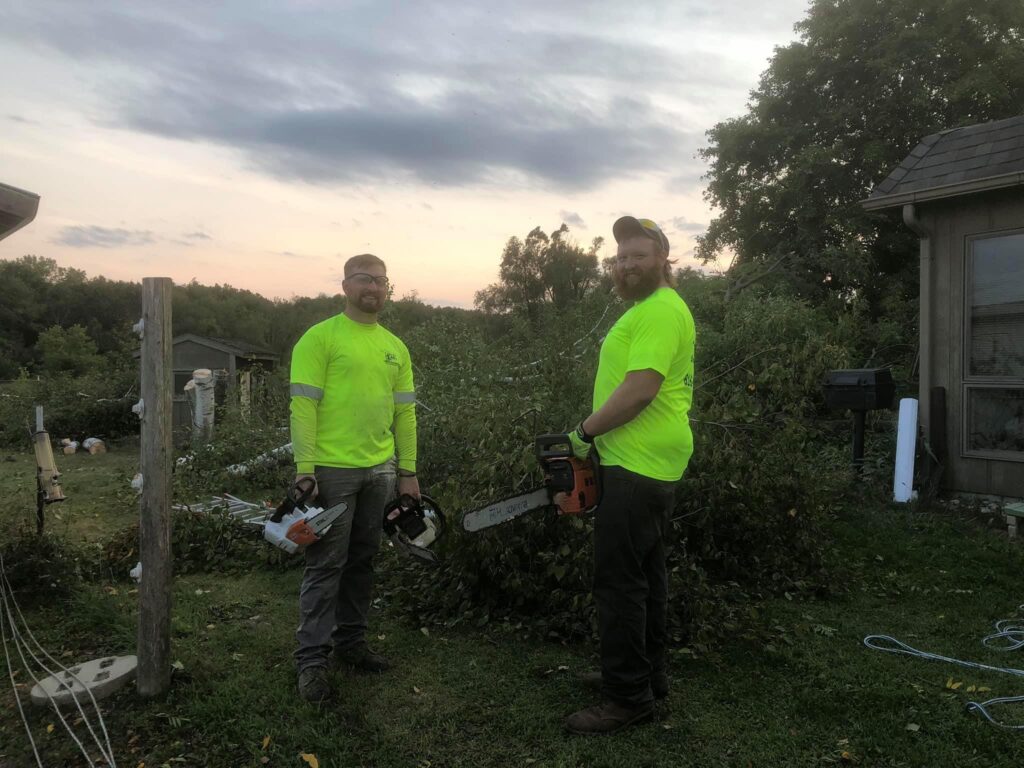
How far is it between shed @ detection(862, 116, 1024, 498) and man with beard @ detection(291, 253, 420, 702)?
582 cm

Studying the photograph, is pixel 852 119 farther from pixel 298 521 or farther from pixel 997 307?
pixel 298 521

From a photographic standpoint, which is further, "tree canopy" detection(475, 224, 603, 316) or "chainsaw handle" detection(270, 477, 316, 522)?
"tree canopy" detection(475, 224, 603, 316)

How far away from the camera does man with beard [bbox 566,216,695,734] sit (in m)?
2.57

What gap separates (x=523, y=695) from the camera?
3.11m

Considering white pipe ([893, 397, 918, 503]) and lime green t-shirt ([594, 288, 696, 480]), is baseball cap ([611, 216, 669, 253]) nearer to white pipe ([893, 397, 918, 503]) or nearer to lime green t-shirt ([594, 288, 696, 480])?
lime green t-shirt ([594, 288, 696, 480])

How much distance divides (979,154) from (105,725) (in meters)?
8.13

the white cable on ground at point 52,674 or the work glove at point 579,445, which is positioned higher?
the work glove at point 579,445

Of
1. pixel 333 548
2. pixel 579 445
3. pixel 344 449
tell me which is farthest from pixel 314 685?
pixel 579 445

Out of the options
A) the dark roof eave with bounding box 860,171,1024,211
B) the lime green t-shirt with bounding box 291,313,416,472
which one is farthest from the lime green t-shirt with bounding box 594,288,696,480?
the dark roof eave with bounding box 860,171,1024,211

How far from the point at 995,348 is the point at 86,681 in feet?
24.3

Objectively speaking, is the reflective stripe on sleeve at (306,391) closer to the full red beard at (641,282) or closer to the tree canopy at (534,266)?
the full red beard at (641,282)

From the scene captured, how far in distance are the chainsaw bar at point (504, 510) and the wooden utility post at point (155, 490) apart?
1288mm

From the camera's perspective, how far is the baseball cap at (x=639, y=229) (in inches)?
107

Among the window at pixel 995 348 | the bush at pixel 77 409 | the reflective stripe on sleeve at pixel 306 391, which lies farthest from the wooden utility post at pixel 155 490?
the bush at pixel 77 409
